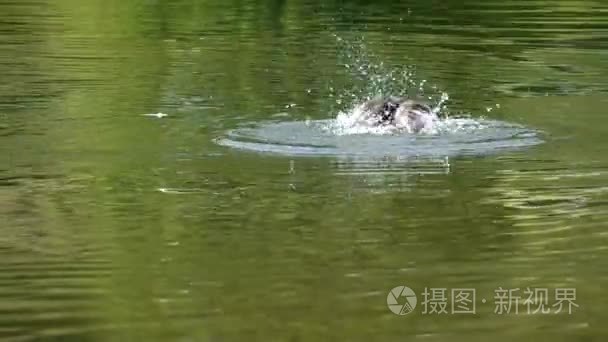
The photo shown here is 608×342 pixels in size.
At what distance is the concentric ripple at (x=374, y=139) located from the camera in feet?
43.3

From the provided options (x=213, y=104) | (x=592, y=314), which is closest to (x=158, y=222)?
(x=592, y=314)

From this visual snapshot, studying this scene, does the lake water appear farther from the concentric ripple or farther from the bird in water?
the bird in water

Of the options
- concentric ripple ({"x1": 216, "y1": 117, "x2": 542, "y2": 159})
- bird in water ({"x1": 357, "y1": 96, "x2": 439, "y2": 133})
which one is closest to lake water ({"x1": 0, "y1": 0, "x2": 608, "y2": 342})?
concentric ripple ({"x1": 216, "y1": 117, "x2": 542, "y2": 159})

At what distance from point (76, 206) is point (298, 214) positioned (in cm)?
169

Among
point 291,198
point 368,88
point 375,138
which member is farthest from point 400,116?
point 368,88

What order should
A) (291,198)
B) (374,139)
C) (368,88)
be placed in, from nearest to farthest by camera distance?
(291,198) → (374,139) → (368,88)

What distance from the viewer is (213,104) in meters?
16.4

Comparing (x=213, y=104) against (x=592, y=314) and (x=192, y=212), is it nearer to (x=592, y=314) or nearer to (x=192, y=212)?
(x=192, y=212)

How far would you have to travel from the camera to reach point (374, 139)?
13.7 metres

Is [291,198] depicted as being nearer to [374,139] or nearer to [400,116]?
[374,139]

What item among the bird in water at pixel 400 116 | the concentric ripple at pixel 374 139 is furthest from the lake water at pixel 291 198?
the bird in water at pixel 400 116

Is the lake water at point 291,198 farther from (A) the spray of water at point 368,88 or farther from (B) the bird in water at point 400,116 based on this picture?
(B) the bird in water at point 400,116

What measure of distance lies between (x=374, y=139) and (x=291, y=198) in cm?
264

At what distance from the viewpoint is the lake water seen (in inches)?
327
